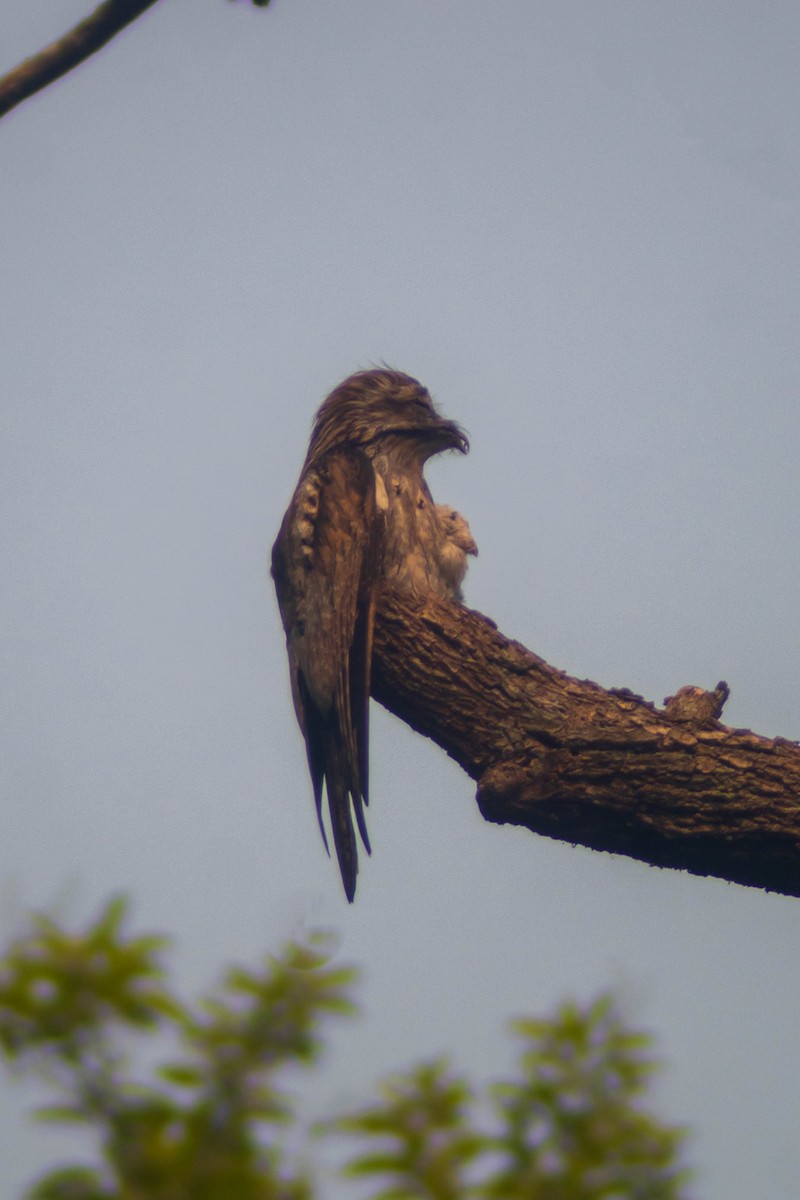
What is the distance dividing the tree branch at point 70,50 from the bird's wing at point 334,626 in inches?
116

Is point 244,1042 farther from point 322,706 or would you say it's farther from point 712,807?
point 322,706

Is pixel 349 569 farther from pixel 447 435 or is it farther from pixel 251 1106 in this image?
pixel 251 1106

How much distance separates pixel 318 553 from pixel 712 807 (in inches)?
94.8

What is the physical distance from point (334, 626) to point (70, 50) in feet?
10.3

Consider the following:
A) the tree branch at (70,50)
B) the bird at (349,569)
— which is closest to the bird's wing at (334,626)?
the bird at (349,569)

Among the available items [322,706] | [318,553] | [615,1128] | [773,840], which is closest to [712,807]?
[773,840]

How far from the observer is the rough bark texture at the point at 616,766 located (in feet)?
14.8

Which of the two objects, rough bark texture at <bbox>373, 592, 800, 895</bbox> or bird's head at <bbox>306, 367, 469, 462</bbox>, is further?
bird's head at <bbox>306, 367, 469, 462</bbox>

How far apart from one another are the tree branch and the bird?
2.94 meters

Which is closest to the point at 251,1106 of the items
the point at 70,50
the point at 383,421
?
the point at 70,50

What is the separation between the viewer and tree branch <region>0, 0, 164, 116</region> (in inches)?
119

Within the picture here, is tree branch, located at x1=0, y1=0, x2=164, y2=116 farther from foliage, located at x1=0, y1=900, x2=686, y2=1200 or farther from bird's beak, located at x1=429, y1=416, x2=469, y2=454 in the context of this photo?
bird's beak, located at x1=429, y1=416, x2=469, y2=454

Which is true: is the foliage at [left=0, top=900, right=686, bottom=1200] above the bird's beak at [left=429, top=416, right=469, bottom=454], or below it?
below

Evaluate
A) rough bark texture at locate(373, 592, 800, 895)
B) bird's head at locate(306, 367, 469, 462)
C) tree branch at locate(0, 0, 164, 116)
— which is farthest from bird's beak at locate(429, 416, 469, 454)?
tree branch at locate(0, 0, 164, 116)
